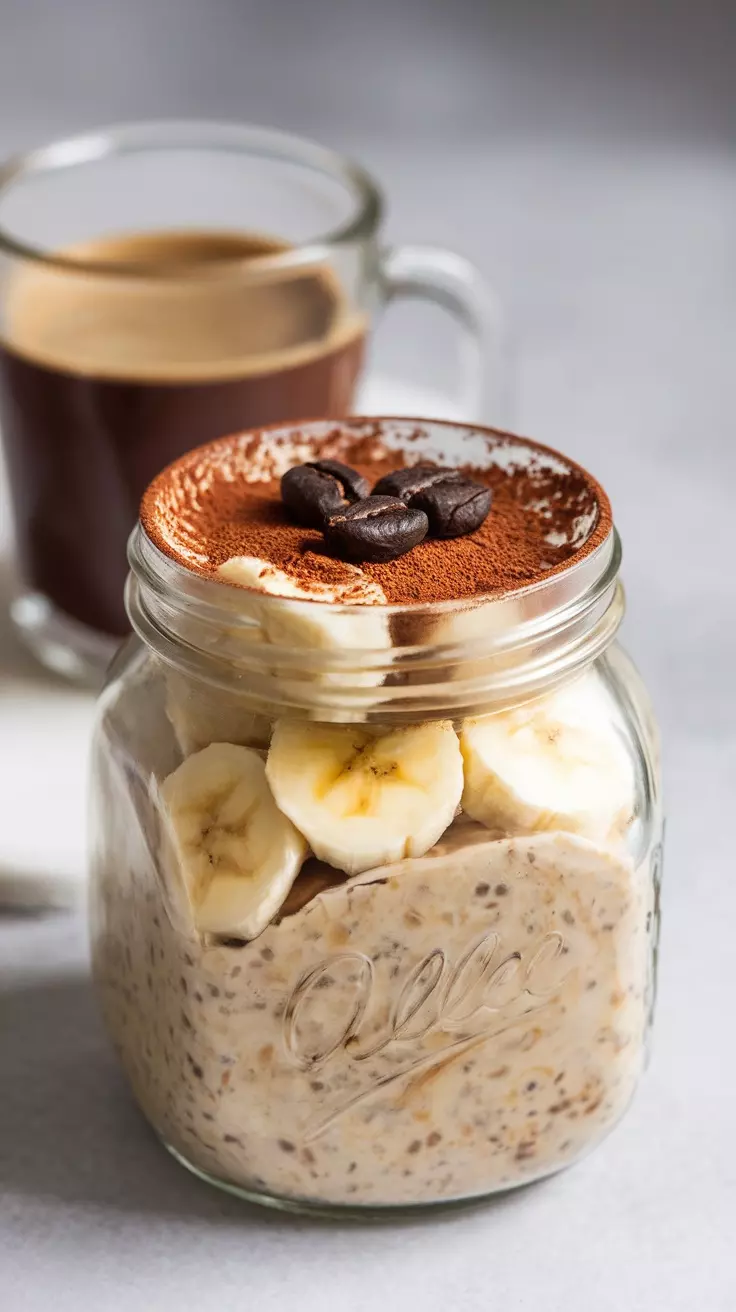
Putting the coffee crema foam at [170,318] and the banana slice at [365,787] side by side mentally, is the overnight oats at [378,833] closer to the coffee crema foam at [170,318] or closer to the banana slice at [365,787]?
the banana slice at [365,787]

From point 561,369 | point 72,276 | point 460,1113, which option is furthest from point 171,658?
point 561,369

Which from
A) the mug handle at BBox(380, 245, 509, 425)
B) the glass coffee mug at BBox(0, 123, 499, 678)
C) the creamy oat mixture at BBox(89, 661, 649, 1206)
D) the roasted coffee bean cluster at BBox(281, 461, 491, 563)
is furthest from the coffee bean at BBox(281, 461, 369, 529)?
the mug handle at BBox(380, 245, 509, 425)

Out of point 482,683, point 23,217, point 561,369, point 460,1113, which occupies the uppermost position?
point 482,683

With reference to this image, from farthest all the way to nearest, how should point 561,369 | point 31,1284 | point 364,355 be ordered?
point 561,369, point 364,355, point 31,1284

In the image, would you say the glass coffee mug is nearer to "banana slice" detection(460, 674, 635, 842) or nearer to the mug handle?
the mug handle

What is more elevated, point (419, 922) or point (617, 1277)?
point (419, 922)

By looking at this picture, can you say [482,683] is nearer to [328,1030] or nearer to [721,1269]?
[328,1030]

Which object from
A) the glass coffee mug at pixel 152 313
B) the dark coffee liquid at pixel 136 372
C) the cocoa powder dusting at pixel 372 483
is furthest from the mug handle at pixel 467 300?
the cocoa powder dusting at pixel 372 483
